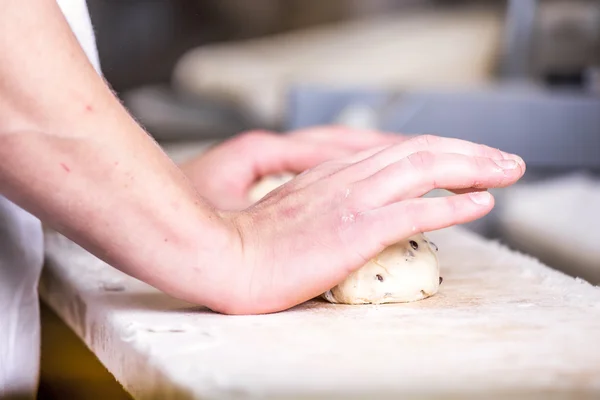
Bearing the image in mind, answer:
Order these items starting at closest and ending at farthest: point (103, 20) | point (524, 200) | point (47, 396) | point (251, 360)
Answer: point (251, 360), point (47, 396), point (524, 200), point (103, 20)

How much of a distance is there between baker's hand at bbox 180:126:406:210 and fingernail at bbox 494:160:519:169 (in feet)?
1.25

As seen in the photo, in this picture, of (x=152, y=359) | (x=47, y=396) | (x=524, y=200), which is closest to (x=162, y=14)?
(x=524, y=200)

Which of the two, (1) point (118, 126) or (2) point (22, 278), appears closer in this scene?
(1) point (118, 126)

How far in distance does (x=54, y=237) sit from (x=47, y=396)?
0.22 metres

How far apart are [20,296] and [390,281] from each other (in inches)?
15.2

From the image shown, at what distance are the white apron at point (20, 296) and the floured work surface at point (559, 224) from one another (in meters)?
0.77

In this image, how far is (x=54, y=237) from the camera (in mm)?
1146

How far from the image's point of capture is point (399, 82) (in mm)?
3330

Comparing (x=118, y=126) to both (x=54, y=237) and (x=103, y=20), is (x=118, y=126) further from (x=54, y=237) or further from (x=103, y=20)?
(x=103, y=20)

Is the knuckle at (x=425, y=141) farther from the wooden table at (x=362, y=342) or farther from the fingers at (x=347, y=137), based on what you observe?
the fingers at (x=347, y=137)

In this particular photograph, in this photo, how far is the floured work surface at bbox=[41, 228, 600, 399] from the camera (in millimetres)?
565

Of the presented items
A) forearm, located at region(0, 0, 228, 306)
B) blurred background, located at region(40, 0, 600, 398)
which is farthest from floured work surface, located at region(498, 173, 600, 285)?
forearm, located at region(0, 0, 228, 306)

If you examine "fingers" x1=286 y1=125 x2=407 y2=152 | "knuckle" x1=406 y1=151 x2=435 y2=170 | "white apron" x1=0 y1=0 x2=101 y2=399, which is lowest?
"white apron" x1=0 y1=0 x2=101 y2=399

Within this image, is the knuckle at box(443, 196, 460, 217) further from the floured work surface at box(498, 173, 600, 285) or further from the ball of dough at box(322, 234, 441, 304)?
the floured work surface at box(498, 173, 600, 285)
